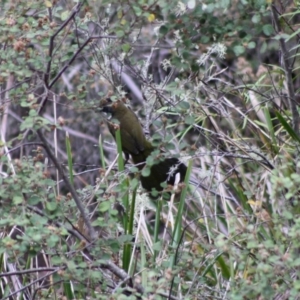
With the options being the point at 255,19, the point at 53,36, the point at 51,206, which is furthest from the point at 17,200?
the point at 255,19

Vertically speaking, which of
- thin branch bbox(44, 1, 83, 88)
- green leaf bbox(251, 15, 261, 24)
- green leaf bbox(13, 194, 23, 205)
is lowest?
green leaf bbox(13, 194, 23, 205)

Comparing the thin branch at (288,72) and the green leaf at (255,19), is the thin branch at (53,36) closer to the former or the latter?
the green leaf at (255,19)

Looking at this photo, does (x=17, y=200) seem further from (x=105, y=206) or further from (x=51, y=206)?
(x=105, y=206)

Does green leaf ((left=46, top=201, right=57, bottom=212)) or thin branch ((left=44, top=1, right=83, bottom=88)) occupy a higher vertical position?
thin branch ((left=44, top=1, right=83, bottom=88))

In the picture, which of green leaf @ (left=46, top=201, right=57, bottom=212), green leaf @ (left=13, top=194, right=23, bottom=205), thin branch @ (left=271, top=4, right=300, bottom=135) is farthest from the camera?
thin branch @ (left=271, top=4, right=300, bottom=135)

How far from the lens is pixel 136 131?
4066 mm

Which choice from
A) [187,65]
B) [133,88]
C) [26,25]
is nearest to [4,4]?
[26,25]

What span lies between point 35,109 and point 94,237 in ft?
1.72

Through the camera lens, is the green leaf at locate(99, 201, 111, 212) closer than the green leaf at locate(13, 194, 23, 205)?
No

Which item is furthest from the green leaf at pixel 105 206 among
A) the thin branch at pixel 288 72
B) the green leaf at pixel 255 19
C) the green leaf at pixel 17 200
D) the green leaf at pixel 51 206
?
the thin branch at pixel 288 72

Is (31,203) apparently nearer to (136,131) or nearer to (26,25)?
(26,25)

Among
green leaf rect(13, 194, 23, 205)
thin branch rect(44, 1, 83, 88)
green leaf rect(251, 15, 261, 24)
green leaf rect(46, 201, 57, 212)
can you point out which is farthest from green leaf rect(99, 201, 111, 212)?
green leaf rect(251, 15, 261, 24)

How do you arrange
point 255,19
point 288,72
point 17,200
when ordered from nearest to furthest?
point 17,200 < point 255,19 < point 288,72

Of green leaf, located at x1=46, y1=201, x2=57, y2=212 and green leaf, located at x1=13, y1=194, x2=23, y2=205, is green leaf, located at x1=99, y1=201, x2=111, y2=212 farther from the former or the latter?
green leaf, located at x1=13, y1=194, x2=23, y2=205
